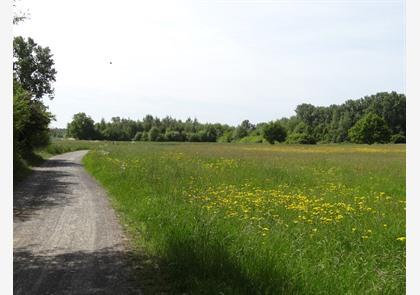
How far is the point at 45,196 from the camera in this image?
14.7 meters

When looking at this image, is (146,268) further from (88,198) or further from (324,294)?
(88,198)

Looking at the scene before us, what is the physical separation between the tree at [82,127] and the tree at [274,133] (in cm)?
5082

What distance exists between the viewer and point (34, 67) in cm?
4491

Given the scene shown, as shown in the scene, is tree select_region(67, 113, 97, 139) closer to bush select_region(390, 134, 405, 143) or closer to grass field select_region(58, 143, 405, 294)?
bush select_region(390, 134, 405, 143)

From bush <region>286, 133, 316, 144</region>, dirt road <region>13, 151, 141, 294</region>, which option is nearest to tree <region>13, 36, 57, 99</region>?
dirt road <region>13, 151, 141, 294</region>

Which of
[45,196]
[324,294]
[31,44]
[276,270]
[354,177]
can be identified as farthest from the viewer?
[31,44]

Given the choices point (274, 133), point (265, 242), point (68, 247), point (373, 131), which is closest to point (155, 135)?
point (274, 133)

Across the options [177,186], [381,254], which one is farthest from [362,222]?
[177,186]

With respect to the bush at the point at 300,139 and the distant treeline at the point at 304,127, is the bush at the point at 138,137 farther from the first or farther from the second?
the bush at the point at 300,139

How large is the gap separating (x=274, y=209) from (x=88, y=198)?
7.25 metres

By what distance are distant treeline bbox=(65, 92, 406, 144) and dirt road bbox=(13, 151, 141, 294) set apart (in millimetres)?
99487

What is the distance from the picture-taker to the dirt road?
586cm

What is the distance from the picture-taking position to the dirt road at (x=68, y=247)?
586cm

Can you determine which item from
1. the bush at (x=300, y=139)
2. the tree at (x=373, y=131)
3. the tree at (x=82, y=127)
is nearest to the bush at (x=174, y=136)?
the tree at (x=82, y=127)
